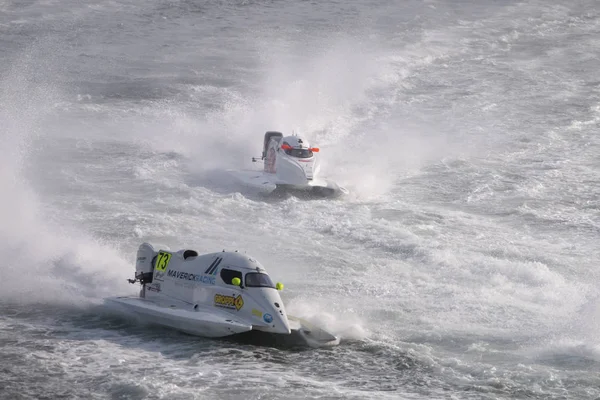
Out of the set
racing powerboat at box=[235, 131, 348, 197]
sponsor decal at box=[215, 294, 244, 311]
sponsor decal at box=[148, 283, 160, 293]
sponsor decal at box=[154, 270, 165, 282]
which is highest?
racing powerboat at box=[235, 131, 348, 197]

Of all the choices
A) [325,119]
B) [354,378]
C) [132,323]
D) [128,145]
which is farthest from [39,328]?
[325,119]

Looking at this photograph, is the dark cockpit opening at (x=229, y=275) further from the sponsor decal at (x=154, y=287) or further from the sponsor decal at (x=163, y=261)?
the sponsor decal at (x=154, y=287)

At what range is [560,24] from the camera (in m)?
61.7

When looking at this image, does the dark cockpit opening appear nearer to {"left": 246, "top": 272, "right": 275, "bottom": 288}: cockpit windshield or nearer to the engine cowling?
{"left": 246, "top": 272, "right": 275, "bottom": 288}: cockpit windshield

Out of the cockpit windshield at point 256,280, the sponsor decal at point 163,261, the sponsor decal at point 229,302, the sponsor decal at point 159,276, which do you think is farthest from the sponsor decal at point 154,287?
the cockpit windshield at point 256,280

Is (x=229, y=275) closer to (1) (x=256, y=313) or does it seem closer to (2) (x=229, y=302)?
(2) (x=229, y=302)

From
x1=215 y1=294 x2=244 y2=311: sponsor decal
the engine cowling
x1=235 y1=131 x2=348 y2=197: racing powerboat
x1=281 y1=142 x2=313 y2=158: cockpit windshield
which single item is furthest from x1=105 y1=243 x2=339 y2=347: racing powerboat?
x1=281 y1=142 x2=313 y2=158: cockpit windshield

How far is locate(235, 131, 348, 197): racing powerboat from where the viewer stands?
37.9 m

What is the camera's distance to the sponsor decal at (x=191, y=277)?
25.4 metres

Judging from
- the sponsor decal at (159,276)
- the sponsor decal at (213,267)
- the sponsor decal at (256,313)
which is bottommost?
the sponsor decal at (256,313)

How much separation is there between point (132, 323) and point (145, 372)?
352cm

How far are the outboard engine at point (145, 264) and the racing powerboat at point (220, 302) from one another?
295mm

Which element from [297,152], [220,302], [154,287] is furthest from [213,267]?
[297,152]

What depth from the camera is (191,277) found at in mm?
25781
